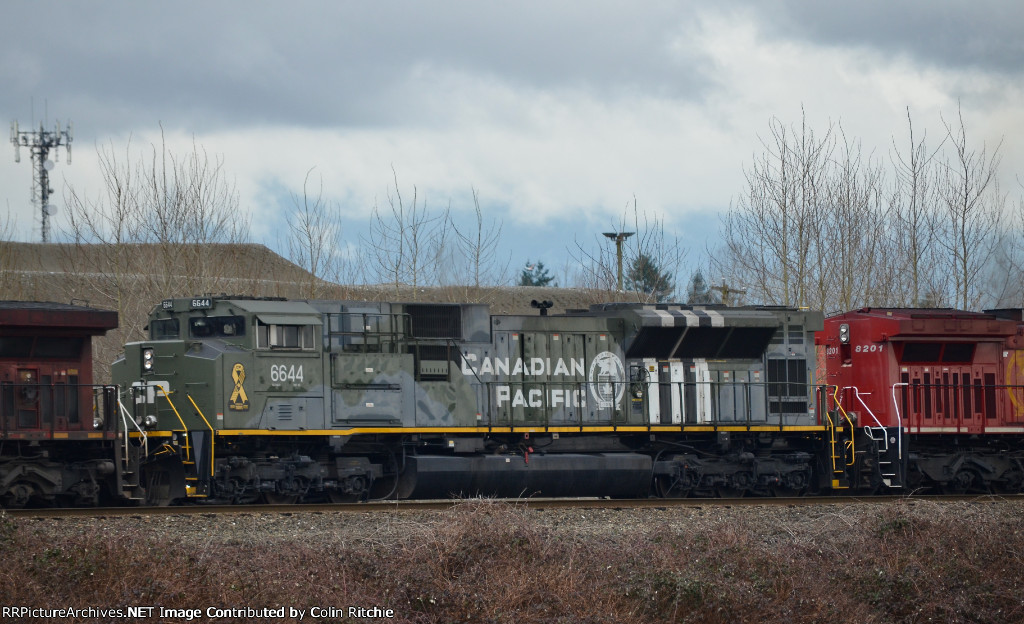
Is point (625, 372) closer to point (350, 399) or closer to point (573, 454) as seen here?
point (573, 454)

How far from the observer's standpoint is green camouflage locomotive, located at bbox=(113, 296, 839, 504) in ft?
52.0

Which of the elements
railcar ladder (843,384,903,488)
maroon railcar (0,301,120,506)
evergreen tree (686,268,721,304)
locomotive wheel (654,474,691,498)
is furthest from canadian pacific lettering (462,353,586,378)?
evergreen tree (686,268,721,304)

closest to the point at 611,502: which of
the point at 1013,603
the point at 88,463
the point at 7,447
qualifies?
the point at 1013,603

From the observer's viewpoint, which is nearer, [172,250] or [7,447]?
[7,447]

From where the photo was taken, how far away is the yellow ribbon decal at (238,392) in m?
15.6

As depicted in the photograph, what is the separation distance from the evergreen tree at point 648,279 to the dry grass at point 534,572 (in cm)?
2143

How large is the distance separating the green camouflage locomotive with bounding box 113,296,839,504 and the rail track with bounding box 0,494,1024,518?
0.75 meters

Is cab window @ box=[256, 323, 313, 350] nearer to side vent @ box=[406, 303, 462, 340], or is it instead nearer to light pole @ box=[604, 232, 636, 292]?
side vent @ box=[406, 303, 462, 340]

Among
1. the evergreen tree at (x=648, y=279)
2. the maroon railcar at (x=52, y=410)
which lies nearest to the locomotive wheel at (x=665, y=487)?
the maroon railcar at (x=52, y=410)

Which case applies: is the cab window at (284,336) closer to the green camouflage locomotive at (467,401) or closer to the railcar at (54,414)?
the green camouflage locomotive at (467,401)

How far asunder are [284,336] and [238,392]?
1.04m

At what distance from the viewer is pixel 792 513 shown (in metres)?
15.5

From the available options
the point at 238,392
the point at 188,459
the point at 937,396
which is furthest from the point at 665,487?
the point at 188,459

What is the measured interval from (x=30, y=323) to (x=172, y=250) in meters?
13.2
